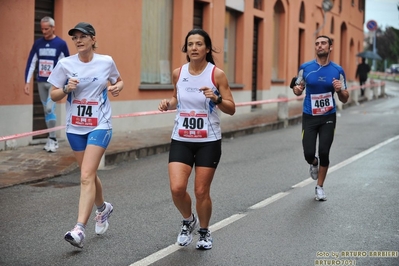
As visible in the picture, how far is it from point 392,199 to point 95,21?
858cm

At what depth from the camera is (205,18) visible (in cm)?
2189

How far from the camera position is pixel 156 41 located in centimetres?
1922

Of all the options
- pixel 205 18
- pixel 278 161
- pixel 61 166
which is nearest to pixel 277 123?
pixel 205 18

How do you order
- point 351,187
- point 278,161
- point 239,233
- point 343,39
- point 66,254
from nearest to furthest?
point 66,254, point 239,233, point 351,187, point 278,161, point 343,39

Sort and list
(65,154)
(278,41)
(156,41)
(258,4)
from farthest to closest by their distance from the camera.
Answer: (278,41) → (258,4) → (156,41) → (65,154)

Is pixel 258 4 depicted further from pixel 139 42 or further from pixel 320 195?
pixel 320 195

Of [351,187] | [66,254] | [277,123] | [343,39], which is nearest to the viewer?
[66,254]

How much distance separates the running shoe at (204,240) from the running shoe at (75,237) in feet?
3.31

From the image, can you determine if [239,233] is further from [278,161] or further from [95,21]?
[95,21]

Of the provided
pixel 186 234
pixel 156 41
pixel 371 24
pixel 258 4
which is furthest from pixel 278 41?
pixel 186 234

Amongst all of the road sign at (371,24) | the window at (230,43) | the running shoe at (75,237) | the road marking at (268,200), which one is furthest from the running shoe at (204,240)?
the road sign at (371,24)

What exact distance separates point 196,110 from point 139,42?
11448 mm

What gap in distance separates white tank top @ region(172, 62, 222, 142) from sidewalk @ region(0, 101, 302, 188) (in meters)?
A: 4.37

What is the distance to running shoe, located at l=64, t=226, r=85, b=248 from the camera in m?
6.54
